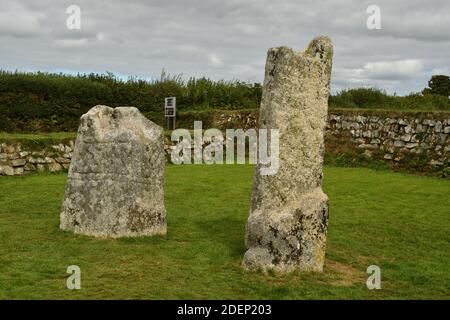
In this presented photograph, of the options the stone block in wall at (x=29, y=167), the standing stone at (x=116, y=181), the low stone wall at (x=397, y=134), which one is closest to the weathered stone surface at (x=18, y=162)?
the stone block in wall at (x=29, y=167)

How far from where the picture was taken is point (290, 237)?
7430 millimetres

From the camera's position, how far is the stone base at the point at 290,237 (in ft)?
24.4

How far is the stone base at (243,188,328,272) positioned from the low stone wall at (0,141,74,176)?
10.6m

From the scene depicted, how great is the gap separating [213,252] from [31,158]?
990 centimetres

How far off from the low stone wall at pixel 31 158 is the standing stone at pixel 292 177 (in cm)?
1042

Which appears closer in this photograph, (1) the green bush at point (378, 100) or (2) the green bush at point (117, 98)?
A: (2) the green bush at point (117, 98)

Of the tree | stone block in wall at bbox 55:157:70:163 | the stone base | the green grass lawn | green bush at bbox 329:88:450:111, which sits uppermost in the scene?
the tree

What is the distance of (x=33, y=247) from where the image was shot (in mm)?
8555

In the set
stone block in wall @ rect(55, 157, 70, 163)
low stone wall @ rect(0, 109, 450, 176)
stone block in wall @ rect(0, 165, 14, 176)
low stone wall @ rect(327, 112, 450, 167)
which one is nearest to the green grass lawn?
stone block in wall @ rect(0, 165, 14, 176)

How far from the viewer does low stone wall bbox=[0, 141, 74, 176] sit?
1633cm

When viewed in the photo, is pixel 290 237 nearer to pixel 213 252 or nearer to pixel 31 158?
pixel 213 252

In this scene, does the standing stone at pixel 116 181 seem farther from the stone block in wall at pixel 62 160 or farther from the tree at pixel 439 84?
the tree at pixel 439 84

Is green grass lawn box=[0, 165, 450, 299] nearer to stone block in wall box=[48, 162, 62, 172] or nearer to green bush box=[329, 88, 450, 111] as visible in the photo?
stone block in wall box=[48, 162, 62, 172]

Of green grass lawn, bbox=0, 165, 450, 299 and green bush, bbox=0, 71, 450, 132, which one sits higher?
green bush, bbox=0, 71, 450, 132
